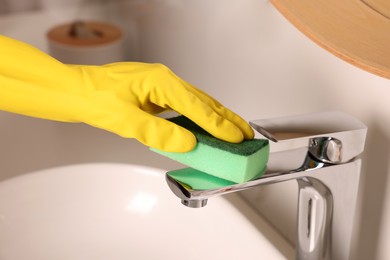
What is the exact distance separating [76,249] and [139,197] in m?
0.11

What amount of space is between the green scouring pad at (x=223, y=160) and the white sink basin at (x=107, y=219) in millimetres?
245

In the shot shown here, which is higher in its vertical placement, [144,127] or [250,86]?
[144,127]

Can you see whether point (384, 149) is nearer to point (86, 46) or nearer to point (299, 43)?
point (299, 43)

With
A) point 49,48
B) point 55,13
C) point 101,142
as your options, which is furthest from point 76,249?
point 55,13

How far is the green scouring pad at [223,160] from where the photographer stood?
60 cm

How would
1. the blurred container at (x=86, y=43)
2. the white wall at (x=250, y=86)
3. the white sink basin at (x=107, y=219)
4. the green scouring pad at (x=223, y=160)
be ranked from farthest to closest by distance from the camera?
the blurred container at (x=86, y=43) → the white sink basin at (x=107, y=219) → the white wall at (x=250, y=86) → the green scouring pad at (x=223, y=160)

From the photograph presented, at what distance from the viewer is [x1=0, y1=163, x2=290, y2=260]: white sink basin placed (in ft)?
2.93

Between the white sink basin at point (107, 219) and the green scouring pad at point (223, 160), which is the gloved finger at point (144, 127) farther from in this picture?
the white sink basin at point (107, 219)

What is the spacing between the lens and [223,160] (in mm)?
606

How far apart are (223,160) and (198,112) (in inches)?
2.0

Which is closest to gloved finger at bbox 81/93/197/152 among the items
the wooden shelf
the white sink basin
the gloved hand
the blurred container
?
the gloved hand

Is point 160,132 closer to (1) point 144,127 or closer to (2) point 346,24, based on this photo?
(1) point 144,127

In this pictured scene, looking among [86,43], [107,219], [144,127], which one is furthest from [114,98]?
[86,43]

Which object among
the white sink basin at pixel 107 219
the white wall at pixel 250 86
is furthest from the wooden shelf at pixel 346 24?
the white sink basin at pixel 107 219
